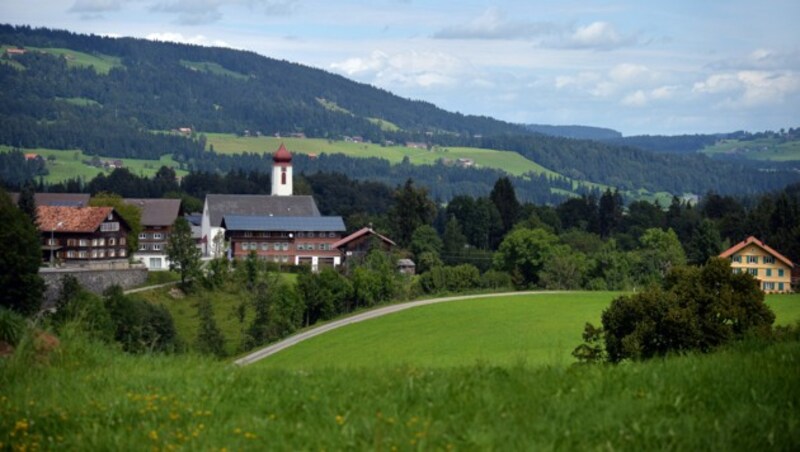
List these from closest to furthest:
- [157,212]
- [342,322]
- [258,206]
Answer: [342,322], [157,212], [258,206]

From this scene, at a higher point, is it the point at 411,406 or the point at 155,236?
the point at 411,406

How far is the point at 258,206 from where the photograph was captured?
10700 cm

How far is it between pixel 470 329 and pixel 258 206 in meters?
56.8

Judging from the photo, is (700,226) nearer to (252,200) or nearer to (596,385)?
(252,200)

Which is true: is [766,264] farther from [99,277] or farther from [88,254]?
[88,254]

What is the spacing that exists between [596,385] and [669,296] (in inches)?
742

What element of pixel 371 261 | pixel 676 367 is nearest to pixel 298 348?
pixel 371 261

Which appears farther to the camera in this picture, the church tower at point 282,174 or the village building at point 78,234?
the church tower at point 282,174

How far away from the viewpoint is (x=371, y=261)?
252 ft

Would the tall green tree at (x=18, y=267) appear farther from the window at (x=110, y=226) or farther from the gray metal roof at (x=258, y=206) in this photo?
the gray metal roof at (x=258, y=206)

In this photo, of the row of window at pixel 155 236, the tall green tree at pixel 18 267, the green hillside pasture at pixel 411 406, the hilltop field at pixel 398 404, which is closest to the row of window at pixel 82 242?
the row of window at pixel 155 236

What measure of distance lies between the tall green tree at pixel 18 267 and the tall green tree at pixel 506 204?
7169cm

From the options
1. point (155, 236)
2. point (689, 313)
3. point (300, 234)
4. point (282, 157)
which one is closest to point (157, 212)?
point (155, 236)

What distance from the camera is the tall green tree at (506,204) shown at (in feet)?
399
